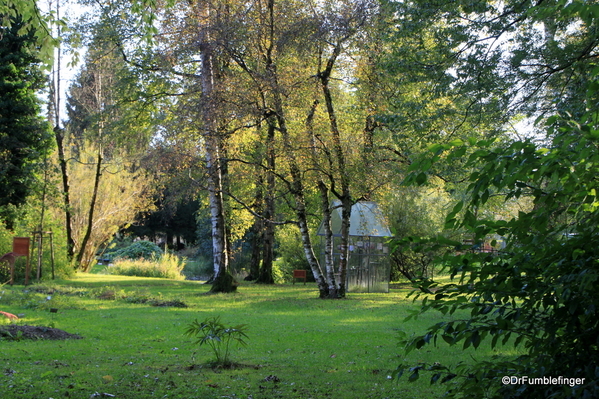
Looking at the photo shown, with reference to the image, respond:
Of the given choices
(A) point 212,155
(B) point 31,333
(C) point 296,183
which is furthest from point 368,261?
(B) point 31,333

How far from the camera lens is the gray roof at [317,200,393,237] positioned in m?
19.2

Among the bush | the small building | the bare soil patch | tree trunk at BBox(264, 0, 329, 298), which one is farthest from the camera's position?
the bush

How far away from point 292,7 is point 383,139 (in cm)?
513

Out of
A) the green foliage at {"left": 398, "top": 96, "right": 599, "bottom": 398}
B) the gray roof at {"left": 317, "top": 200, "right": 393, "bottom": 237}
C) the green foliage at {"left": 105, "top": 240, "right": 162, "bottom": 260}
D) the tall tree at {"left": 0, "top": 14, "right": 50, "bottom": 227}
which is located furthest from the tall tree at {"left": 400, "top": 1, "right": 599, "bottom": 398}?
the green foliage at {"left": 105, "top": 240, "right": 162, "bottom": 260}

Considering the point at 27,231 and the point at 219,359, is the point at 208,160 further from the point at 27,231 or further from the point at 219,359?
the point at 219,359

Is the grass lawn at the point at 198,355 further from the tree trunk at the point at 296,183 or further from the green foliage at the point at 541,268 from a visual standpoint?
the tree trunk at the point at 296,183

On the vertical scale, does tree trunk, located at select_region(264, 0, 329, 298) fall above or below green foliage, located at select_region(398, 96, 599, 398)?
above

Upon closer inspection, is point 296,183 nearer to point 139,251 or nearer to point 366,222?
point 366,222

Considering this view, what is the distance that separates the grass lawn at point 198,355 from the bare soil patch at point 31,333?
0.14 metres

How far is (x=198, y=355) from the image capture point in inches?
295

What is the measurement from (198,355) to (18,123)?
16972mm

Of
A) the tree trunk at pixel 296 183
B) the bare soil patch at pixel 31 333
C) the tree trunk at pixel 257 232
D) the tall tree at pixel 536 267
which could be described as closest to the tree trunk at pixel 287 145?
the tree trunk at pixel 296 183

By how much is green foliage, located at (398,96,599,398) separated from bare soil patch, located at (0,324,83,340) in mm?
7219

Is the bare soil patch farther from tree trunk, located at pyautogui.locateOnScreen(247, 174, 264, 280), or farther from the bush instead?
the bush
